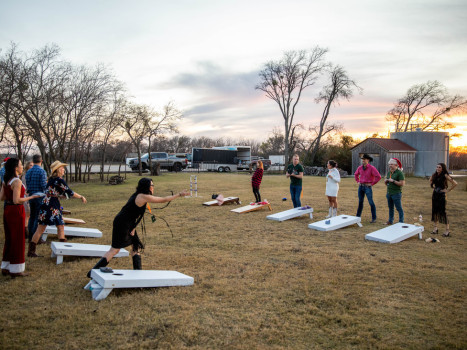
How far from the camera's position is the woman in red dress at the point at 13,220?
199 inches

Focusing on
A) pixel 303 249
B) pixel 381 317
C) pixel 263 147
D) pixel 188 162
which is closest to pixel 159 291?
pixel 381 317

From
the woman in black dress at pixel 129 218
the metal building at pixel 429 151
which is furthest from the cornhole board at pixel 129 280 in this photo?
the metal building at pixel 429 151

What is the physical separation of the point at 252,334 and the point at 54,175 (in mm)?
5187

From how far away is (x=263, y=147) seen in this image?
232 ft

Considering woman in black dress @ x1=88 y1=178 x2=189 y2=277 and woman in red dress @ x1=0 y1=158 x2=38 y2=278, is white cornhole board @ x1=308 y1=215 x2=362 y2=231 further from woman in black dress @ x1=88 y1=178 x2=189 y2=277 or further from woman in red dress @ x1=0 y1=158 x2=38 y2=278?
woman in red dress @ x1=0 y1=158 x2=38 y2=278

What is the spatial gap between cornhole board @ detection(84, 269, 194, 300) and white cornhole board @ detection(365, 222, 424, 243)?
195 inches

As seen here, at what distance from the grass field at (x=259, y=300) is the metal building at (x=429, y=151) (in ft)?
87.4

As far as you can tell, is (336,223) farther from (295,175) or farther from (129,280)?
(129,280)

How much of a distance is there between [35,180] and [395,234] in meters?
8.43

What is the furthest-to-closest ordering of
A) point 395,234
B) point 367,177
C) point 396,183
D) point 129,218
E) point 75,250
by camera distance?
point 367,177, point 396,183, point 395,234, point 75,250, point 129,218

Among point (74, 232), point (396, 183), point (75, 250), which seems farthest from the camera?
point (396, 183)

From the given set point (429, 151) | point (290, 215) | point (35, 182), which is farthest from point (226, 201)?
point (429, 151)

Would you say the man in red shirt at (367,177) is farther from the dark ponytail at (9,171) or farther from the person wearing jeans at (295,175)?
the dark ponytail at (9,171)

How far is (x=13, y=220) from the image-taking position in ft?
16.7
